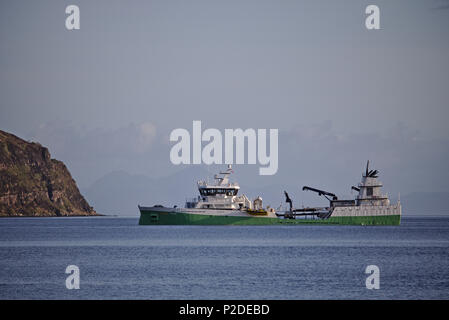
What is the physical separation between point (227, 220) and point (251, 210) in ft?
14.4

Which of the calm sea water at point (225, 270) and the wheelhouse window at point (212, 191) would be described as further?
the wheelhouse window at point (212, 191)

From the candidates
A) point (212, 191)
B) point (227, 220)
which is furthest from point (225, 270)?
point (227, 220)

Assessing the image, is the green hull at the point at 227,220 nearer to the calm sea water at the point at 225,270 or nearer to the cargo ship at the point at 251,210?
the cargo ship at the point at 251,210

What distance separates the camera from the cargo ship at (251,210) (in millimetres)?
109000

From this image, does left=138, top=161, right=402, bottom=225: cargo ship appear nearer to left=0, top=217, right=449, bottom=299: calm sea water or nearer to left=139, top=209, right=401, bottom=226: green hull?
left=139, top=209, right=401, bottom=226: green hull

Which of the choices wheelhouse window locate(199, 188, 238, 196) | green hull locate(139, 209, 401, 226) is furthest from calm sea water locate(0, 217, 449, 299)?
wheelhouse window locate(199, 188, 238, 196)

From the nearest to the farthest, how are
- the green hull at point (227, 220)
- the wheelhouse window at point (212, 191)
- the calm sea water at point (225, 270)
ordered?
the calm sea water at point (225, 270) → the green hull at point (227, 220) → the wheelhouse window at point (212, 191)

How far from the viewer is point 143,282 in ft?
157

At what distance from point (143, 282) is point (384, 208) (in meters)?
75.1

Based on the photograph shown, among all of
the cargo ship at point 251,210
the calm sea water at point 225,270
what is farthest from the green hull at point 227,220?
the calm sea water at point 225,270

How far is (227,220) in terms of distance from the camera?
362 ft

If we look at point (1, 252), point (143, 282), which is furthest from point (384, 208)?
point (143, 282)
